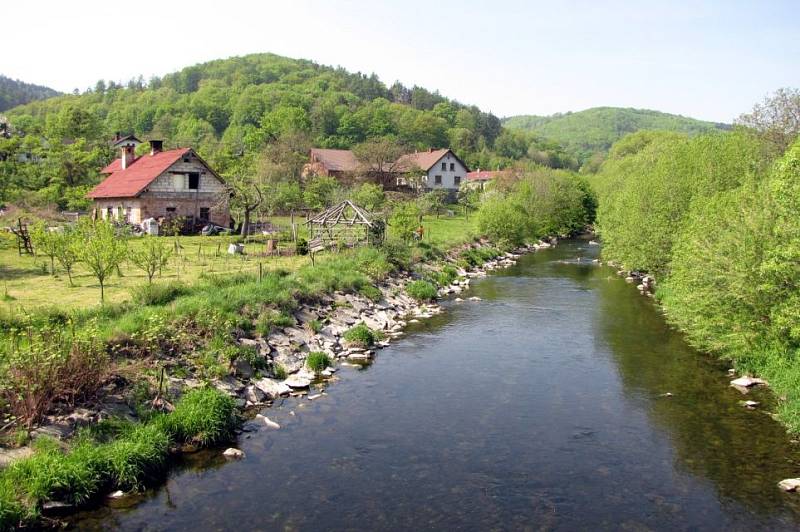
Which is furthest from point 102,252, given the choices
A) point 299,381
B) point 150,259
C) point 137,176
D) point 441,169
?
point 441,169

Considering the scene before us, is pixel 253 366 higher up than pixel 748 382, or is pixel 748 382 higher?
pixel 253 366

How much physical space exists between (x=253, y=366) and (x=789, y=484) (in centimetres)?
1390

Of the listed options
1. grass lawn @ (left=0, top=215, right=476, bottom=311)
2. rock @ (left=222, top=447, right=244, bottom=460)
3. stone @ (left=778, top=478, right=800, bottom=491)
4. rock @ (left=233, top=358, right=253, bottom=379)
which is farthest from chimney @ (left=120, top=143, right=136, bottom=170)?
stone @ (left=778, top=478, right=800, bottom=491)

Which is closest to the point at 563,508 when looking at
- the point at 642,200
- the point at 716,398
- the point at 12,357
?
the point at 716,398

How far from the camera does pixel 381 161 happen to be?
224 feet

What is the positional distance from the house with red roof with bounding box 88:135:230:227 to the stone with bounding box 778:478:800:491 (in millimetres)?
36780

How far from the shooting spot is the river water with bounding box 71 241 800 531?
1217cm

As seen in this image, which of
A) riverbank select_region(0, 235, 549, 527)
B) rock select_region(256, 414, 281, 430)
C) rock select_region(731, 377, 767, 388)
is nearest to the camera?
riverbank select_region(0, 235, 549, 527)

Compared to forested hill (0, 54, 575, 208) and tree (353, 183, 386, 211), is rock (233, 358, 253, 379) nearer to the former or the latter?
tree (353, 183, 386, 211)

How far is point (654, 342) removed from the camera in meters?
24.5

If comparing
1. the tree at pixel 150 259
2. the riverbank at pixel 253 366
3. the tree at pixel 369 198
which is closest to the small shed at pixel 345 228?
the riverbank at pixel 253 366

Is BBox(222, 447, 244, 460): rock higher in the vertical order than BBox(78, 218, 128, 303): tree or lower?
lower

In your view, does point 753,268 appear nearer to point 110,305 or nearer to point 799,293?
point 799,293

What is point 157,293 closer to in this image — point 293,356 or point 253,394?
point 293,356
